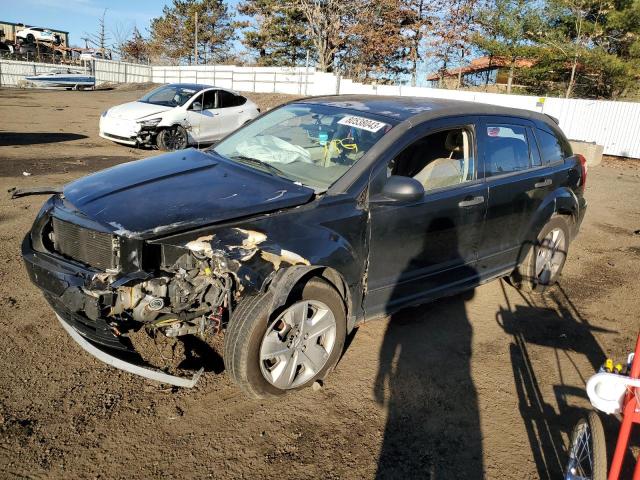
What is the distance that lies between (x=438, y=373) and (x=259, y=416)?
132cm

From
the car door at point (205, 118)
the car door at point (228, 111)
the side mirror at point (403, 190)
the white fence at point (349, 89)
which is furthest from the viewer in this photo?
the white fence at point (349, 89)

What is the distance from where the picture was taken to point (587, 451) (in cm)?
230

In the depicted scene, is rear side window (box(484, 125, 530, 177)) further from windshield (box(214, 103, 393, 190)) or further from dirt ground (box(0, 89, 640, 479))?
dirt ground (box(0, 89, 640, 479))

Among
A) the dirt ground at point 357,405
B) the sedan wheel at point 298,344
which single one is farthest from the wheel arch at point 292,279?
the dirt ground at point 357,405

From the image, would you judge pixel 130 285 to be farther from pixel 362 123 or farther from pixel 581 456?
pixel 581 456

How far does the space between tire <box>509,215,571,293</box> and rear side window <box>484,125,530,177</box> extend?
791 mm

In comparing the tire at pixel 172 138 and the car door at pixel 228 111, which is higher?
the car door at pixel 228 111

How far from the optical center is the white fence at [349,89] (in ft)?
55.3

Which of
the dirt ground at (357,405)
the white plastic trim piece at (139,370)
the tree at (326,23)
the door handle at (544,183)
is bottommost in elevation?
the dirt ground at (357,405)

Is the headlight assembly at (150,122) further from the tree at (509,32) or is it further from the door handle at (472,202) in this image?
the tree at (509,32)

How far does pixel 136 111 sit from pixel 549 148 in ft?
30.1

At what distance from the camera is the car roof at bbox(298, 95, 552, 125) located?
3760 mm

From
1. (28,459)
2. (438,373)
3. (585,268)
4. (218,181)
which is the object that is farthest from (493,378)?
(585,268)

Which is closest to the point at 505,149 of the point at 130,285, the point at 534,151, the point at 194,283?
the point at 534,151
